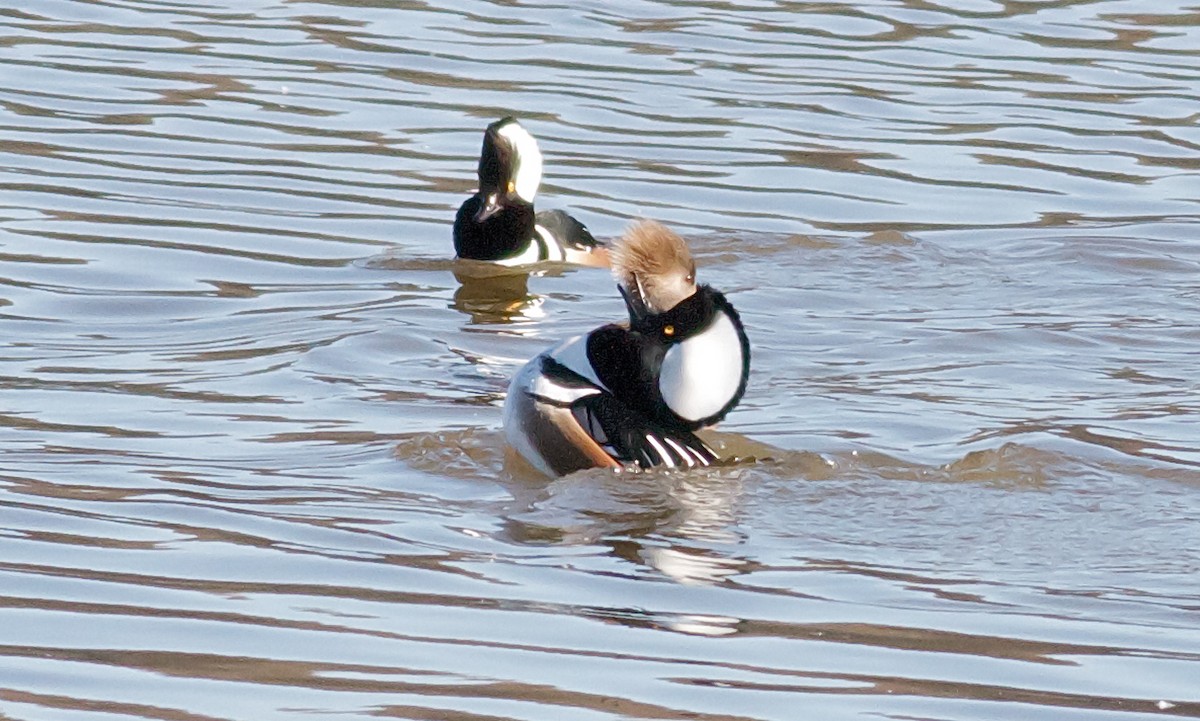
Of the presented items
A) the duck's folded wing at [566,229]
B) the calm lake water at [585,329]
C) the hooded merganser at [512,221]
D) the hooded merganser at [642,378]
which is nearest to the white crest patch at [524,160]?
the hooded merganser at [512,221]

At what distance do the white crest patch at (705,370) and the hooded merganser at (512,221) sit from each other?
410 centimetres

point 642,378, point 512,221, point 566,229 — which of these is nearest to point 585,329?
point 566,229

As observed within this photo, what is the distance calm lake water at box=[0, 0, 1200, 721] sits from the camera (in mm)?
4770

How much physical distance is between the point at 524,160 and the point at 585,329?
6.63 feet

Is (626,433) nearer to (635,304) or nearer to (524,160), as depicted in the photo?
(635,304)

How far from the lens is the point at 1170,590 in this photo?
5426 mm

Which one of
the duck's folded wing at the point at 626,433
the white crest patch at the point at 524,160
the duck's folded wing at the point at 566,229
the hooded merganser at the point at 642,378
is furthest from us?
the white crest patch at the point at 524,160

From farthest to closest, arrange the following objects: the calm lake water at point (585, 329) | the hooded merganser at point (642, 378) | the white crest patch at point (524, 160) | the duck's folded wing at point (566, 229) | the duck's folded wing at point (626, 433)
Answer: the white crest patch at point (524, 160), the duck's folded wing at point (566, 229), the duck's folded wing at point (626, 433), the hooded merganser at point (642, 378), the calm lake water at point (585, 329)

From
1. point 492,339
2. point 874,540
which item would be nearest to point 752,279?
point 492,339

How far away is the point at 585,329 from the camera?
9188 millimetres

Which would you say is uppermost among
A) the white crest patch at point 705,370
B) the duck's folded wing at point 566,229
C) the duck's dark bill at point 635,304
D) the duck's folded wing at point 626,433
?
the duck's dark bill at point 635,304

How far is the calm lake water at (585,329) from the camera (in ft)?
15.6

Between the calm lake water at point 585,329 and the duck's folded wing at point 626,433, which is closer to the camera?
the calm lake water at point 585,329

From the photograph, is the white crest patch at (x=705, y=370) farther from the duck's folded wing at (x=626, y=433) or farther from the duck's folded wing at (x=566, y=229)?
the duck's folded wing at (x=566, y=229)
